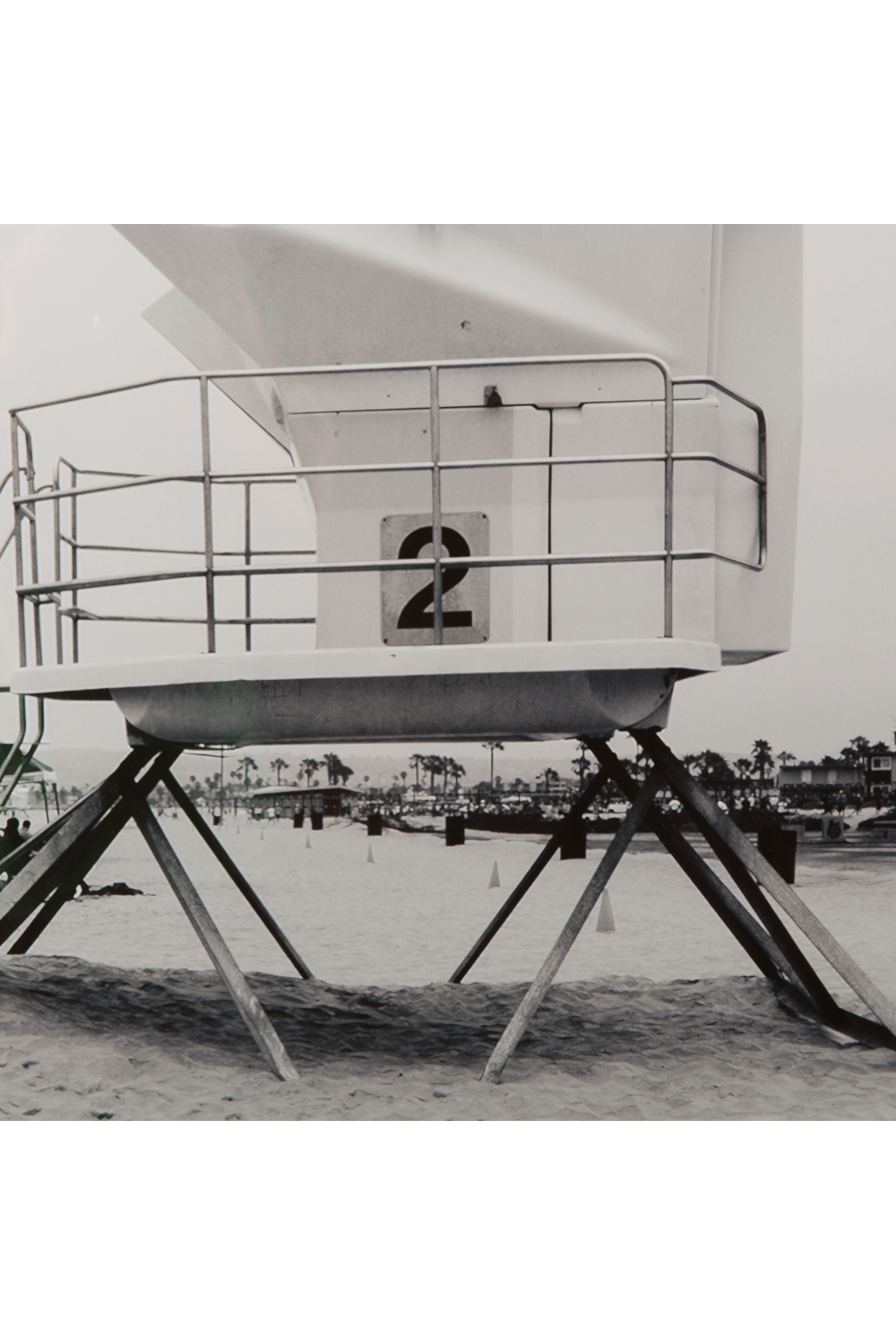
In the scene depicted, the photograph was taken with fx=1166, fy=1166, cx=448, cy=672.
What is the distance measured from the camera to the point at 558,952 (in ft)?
15.2

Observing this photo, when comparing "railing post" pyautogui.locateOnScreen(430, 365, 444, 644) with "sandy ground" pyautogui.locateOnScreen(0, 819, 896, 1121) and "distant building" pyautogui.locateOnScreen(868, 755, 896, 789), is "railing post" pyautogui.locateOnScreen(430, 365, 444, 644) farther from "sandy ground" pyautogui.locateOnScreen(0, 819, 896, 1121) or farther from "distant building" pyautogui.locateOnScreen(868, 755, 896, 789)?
"distant building" pyautogui.locateOnScreen(868, 755, 896, 789)

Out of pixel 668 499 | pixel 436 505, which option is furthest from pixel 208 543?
pixel 668 499

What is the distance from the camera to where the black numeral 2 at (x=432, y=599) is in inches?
184

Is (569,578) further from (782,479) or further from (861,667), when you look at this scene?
(861,667)

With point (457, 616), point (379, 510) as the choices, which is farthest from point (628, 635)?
point (379, 510)

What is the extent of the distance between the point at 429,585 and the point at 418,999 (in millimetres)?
2819

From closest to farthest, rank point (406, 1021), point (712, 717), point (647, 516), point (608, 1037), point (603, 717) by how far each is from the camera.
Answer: point (603, 717)
point (647, 516)
point (608, 1037)
point (406, 1021)
point (712, 717)

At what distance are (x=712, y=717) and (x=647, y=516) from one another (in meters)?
2.06

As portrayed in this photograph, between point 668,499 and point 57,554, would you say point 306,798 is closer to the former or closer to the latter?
point 57,554

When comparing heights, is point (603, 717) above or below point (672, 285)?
below

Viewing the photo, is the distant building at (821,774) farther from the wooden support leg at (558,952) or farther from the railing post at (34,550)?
the railing post at (34,550)

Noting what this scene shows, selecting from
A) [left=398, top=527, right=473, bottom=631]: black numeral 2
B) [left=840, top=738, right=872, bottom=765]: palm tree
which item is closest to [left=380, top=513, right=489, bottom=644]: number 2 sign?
[left=398, top=527, right=473, bottom=631]: black numeral 2

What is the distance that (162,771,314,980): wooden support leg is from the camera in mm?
6086

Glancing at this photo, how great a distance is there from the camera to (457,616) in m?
4.67
